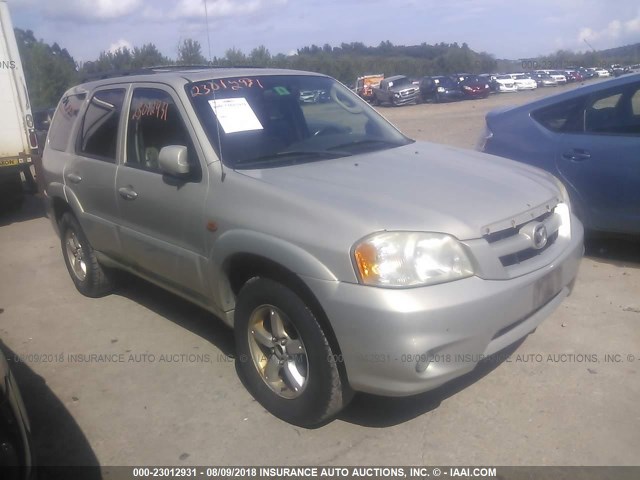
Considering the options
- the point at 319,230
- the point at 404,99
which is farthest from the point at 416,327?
the point at 404,99

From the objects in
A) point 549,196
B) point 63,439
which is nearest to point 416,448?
point 549,196

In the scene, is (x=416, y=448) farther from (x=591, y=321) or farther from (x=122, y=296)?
(x=122, y=296)

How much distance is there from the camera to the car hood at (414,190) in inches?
118

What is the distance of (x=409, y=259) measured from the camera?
2.90m

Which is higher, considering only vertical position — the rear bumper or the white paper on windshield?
the white paper on windshield

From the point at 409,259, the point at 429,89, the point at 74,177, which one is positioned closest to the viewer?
the point at 409,259

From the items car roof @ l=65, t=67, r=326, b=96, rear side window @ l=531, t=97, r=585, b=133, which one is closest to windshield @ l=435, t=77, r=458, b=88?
rear side window @ l=531, t=97, r=585, b=133

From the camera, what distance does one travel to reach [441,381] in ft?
9.67

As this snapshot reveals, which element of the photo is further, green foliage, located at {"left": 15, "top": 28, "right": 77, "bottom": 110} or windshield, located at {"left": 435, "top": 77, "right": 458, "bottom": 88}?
windshield, located at {"left": 435, "top": 77, "right": 458, "bottom": 88}

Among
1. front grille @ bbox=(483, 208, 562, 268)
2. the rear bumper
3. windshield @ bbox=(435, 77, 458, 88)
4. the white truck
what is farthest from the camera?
windshield @ bbox=(435, 77, 458, 88)

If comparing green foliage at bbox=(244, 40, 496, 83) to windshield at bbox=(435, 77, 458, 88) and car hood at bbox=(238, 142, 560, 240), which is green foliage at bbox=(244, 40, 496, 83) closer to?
windshield at bbox=(435, 77, 458, 88)

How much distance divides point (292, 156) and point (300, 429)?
61.1 inches

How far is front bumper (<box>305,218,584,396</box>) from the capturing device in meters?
2.80

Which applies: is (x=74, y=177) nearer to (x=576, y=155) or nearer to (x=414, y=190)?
(x=414, y=190)
